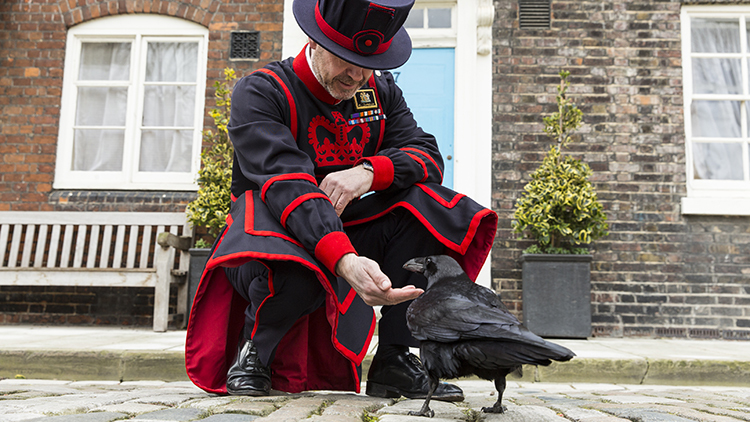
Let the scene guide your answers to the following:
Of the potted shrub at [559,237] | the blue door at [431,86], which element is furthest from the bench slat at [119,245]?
the potted shrub at [559,237]

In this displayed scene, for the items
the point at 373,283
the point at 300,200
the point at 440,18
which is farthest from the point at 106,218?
the point at 373,283

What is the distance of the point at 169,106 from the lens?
19.7 feet

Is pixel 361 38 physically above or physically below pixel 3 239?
above

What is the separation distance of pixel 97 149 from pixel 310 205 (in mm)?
4990

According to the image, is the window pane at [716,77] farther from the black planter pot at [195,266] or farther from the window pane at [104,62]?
the window pane at [104,62]

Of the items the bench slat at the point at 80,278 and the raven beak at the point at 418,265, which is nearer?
the raven beak at the point at 418,265

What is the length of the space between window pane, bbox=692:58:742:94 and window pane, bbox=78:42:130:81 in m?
5.89

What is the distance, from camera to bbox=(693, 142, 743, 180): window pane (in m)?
5.64

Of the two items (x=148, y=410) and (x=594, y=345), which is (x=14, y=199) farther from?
(x=594, y=345)

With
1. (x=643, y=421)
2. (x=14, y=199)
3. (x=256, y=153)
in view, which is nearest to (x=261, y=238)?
(x=256, y=153)

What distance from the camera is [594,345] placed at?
429cm

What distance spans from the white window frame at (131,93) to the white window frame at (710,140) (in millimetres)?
4824

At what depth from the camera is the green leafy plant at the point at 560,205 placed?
4863 millimetres

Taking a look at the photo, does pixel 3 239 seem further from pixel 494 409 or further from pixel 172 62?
pixel 494 409
